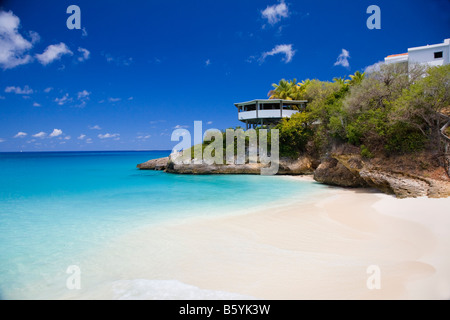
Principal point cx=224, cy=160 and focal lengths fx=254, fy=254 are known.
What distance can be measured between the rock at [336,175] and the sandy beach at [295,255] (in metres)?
6.05

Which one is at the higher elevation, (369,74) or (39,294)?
(369,74)

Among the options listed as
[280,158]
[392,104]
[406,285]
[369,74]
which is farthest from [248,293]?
[280,158]

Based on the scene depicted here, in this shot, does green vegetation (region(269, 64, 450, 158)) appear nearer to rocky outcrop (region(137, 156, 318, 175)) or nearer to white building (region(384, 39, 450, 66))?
A: rocky outcrop (region(137, 156, 318, 175))

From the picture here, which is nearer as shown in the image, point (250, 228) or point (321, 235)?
point (321, 235)

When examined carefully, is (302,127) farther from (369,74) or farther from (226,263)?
(226,263)

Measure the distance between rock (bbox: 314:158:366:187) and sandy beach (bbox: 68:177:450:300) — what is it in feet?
19.8

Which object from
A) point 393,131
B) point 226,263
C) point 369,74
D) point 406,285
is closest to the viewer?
point 406,285

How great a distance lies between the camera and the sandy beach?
432cm

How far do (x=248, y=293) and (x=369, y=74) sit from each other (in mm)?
15317

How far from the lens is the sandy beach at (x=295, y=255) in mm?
4324

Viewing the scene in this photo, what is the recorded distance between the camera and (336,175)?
16719 millimetres

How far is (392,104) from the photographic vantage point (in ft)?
41.1

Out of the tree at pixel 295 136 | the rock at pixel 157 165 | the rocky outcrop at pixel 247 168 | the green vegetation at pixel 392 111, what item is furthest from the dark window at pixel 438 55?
the rock at pixel 157 165

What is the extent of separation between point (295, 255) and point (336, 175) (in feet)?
41.0
